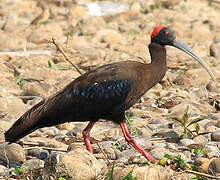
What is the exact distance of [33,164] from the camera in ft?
25.6

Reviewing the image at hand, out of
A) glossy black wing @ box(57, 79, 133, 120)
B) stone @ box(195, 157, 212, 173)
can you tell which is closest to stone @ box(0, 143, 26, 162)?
glossy black wing @ box(57, 79, 133, 120)

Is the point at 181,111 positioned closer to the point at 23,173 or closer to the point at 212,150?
the point at 212,150

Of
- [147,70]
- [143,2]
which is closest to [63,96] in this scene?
[147,70]

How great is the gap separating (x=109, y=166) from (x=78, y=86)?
1305 millimetres

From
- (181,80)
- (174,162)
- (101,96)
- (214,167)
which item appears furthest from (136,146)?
(181,80)

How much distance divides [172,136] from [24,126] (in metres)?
1.98

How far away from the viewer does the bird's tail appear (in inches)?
314

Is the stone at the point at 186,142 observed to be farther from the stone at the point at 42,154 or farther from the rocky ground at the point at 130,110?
the stone at the point at 42,154

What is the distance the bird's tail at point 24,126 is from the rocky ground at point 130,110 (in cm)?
21

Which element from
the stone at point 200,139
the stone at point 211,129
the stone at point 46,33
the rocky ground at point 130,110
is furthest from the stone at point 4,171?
the stone at point 46,33

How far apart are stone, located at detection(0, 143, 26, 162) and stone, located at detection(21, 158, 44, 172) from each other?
0.55 feet

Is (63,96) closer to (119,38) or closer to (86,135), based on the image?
(86,135)

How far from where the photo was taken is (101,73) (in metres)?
8.40

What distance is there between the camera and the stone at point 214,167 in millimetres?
7123
